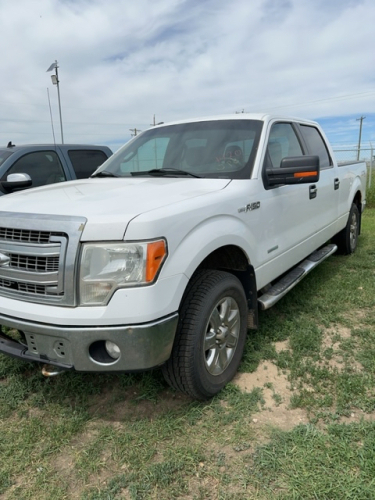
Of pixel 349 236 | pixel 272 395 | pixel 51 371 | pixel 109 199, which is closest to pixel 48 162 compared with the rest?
pixel 109 199

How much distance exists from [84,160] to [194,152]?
2.95m

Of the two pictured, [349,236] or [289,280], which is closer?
[289,280]

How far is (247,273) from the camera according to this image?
9.86ft

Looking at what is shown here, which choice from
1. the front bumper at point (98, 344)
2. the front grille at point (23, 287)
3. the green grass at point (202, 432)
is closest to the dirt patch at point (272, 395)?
the green grass at point (202, 432)

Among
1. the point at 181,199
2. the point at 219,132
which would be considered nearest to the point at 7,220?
the point at 181,199

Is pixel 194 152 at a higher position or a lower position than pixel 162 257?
higher

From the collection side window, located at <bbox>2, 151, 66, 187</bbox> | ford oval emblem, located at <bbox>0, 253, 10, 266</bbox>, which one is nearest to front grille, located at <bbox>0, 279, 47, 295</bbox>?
ford oval emblem, located at <bbox>0, 253, 10, 266</bbox>

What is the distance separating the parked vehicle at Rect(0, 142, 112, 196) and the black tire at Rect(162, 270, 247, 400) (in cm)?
301

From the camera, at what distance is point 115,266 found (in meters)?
2.07

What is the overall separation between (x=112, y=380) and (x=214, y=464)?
110 centimetres

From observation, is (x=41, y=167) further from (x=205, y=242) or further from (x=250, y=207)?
(x=205, y=242)

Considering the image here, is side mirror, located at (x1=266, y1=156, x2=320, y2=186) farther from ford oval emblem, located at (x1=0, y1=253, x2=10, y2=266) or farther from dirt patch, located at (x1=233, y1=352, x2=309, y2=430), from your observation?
ford oval emblem, located at (x1=0, y1=253, x2=10, y2=266)

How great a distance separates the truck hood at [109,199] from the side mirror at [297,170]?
1.46ft

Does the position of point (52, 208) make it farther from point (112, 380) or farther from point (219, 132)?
point (219, 132)
